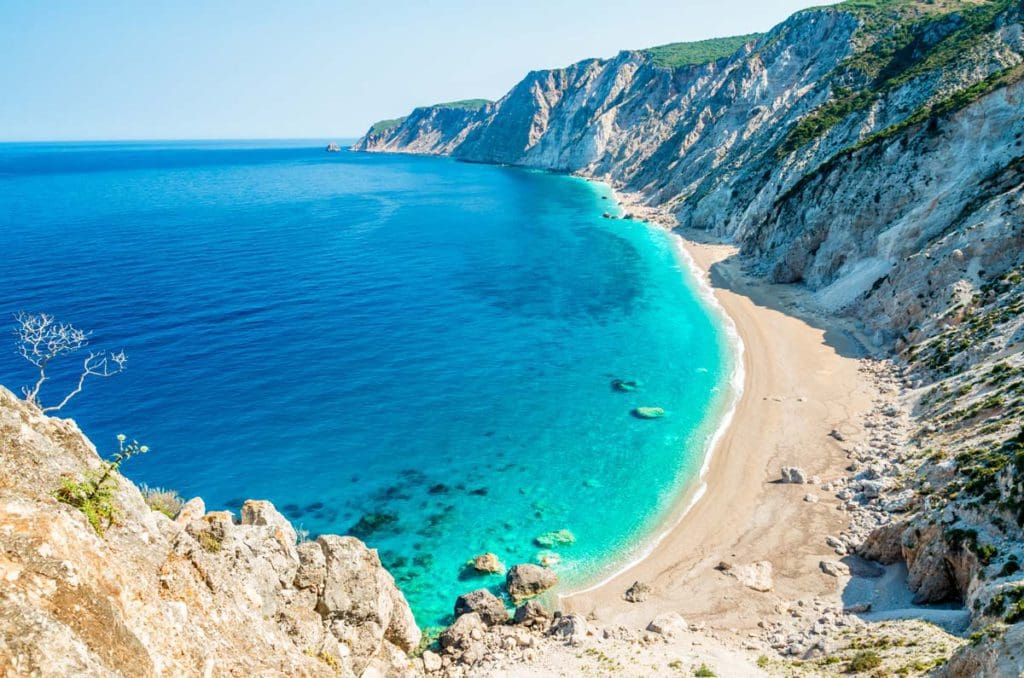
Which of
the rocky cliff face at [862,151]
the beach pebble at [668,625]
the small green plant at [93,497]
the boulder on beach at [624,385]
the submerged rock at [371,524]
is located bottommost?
the beach pebble at [668,625]

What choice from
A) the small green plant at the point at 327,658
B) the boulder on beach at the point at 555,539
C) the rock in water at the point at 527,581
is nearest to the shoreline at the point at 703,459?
the rock in water at the point at 527,581

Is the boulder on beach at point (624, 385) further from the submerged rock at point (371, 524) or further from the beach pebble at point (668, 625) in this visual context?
the beach pebble at point (668, 625)

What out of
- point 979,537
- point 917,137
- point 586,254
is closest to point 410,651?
point 979,537

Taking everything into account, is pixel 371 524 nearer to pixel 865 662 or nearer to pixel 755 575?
pixel 755 575

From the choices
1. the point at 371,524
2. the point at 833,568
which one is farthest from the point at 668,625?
the point at 371,524

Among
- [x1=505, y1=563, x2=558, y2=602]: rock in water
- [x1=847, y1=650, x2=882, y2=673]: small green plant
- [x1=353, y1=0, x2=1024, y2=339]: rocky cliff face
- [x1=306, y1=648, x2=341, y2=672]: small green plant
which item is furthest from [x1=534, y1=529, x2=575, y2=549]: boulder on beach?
[x1=353, y1=0, x2=1024, y2=339]: rocky cliff face

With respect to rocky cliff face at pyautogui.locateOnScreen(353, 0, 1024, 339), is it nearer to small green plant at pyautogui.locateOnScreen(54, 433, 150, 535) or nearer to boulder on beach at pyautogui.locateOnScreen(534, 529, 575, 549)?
boulder on beach at pyautogui.locateOnScreen(534, 529, 575, 549)

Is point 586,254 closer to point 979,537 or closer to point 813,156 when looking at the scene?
point 813,156
